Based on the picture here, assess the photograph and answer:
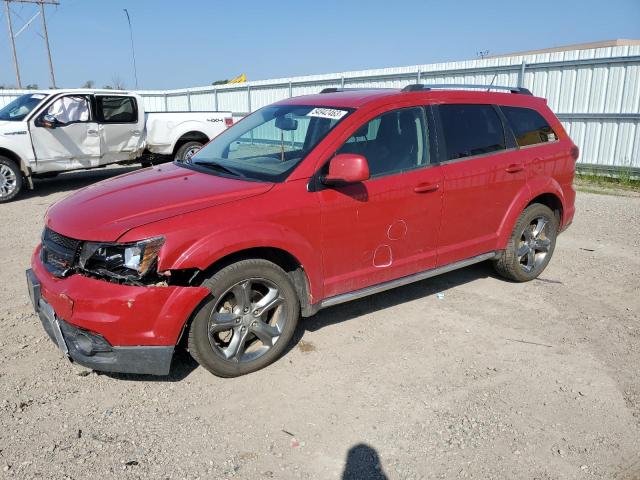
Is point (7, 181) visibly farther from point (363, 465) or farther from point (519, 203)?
point (363, 465)

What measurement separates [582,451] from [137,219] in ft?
9.39

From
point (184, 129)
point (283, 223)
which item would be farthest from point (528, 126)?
point (184, 129)

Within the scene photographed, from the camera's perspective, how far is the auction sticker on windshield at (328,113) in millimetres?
3938

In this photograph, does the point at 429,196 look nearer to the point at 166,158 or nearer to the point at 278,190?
the point at 278,190

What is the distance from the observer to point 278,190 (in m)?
3.52

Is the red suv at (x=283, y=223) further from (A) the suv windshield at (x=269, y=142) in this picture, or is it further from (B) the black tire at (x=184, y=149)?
(B) the black tire at (x=184, y=149)

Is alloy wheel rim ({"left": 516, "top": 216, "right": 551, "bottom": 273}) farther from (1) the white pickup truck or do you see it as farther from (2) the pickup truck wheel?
(2) the pickup truck wheel

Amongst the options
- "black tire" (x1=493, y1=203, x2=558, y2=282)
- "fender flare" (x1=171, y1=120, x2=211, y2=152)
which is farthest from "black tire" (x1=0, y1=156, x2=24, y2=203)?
"black tire" (x1=493, y1=203, x2=558, y2=282)

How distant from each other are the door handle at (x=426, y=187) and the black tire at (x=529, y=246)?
1.28m

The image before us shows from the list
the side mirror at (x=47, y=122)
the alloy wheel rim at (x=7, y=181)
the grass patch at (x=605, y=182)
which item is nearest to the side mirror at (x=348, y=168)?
the side mirror at (x=47, y=122)

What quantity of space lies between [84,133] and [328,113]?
25.1 feet

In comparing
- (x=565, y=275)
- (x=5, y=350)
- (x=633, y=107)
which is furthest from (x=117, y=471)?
(x=633, y=107)

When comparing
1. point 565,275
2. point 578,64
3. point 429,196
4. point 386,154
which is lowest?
point 565,275

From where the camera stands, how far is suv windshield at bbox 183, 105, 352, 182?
3816 mm
